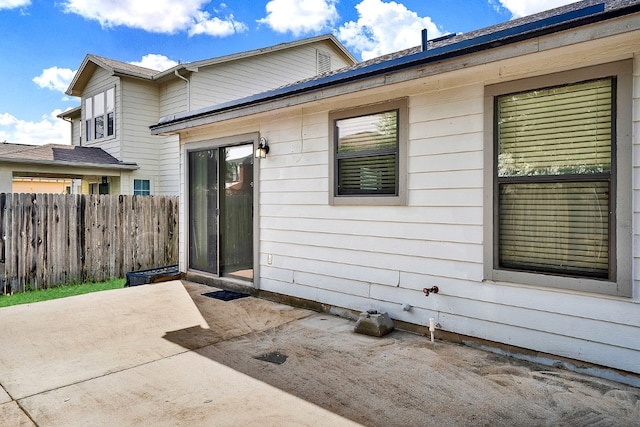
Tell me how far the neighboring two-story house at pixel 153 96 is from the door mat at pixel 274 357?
9122mm

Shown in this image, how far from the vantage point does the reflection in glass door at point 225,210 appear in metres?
6.14

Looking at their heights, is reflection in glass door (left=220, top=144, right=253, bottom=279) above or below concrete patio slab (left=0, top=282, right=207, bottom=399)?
above

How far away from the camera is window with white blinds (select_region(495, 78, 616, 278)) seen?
2.95 m

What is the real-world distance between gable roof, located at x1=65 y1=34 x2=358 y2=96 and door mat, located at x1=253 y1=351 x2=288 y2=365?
30.9ft

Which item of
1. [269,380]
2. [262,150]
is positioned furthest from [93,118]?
[269,380]

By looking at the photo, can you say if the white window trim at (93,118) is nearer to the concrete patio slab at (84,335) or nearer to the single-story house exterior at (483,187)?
the concrete patio slab at (84,335)

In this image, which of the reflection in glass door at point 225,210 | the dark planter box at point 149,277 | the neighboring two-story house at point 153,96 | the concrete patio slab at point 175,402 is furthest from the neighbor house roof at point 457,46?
the neighboring two-story house at point 153,96

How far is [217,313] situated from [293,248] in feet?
3.98

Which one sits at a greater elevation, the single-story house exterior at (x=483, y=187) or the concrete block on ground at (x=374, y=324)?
the single-story house exterior at (x=483, y=187)

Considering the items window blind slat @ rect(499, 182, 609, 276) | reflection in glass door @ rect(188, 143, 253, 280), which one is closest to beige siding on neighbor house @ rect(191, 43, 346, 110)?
reflection in glass door @ rect(188, 143, 253, 280)

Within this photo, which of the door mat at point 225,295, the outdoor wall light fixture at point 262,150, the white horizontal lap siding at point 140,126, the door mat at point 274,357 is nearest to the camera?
the door mat at point 274,357

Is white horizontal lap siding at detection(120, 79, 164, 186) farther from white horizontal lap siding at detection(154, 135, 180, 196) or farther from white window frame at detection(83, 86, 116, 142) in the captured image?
white window frame at detection(83, 86, 116, 142)

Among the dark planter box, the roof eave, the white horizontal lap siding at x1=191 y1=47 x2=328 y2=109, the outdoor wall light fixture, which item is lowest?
the dark planter box

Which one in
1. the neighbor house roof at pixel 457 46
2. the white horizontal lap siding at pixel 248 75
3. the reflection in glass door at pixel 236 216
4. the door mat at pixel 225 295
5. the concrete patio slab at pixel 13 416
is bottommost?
the concrete patio slab at pixel 13 416
